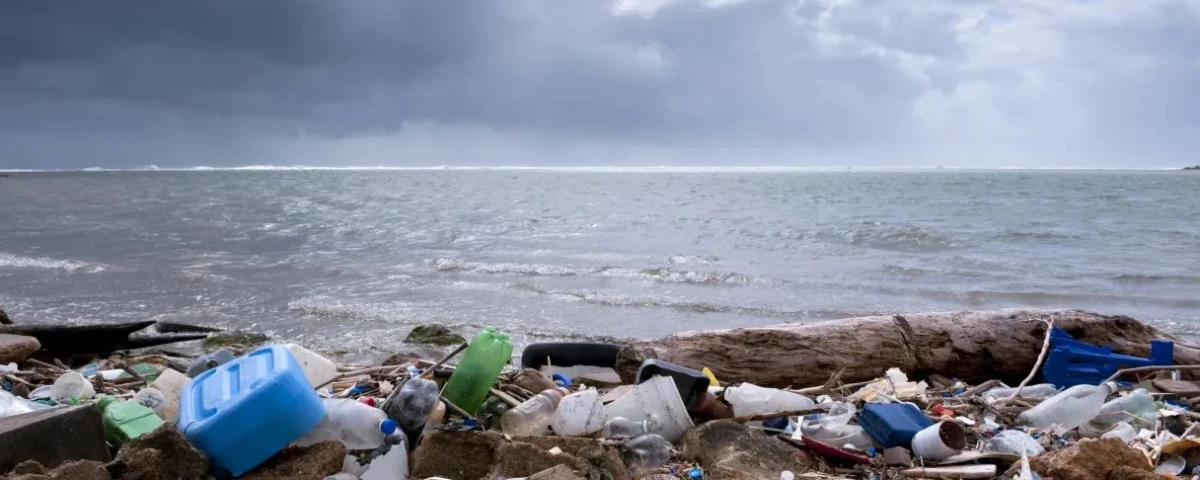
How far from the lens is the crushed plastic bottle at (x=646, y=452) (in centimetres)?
356

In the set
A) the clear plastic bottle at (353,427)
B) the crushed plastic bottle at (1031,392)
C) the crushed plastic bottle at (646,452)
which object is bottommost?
the crushed plastic bottle at (1031,392)

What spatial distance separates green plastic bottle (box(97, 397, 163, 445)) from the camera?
11.4ft

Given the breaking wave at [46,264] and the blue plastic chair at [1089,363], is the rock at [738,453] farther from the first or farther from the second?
the breaking wave at [46,264]

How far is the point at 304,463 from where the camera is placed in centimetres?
311

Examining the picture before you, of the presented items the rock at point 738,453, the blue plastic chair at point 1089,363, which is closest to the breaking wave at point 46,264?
the rock at point 738,453

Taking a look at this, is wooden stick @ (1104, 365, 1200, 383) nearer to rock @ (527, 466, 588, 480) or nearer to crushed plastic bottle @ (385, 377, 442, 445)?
rock @ (527, 466, 588, 480)

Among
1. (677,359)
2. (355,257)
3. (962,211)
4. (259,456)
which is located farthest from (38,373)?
(962,211)

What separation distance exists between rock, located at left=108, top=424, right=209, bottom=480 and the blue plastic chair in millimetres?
5234

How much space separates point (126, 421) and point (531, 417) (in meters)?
1.83

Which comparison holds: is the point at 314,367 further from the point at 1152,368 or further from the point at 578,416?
the point at 1152,368

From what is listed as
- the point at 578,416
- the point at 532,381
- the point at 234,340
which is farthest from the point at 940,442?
the point at 234,340

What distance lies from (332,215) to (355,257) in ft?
41.5

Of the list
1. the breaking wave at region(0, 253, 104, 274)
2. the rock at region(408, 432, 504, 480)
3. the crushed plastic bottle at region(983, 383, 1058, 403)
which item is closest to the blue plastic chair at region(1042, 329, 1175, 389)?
the crushed plastic bottle at region(983, 383, 1058, 403)

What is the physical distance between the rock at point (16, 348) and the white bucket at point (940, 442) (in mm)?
6153
